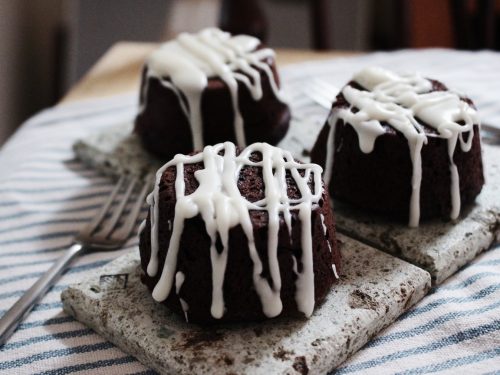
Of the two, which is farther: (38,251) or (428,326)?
(38,251)

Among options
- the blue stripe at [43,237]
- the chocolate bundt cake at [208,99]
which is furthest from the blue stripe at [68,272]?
the chocolate bundt cake at [208,99]

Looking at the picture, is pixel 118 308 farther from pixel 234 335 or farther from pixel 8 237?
pixel 8 237

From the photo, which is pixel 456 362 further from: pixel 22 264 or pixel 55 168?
pixel 55 168

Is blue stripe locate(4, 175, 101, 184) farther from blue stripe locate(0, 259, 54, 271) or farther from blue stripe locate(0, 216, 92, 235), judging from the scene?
blue stripe locate(0, 259, 54, 271)

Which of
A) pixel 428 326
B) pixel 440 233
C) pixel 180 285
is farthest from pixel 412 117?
pixel 180 285

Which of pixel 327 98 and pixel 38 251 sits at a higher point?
pixel 327 98

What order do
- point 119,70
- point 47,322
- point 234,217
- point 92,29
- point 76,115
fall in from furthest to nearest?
point 92,29 < point 119,70 < point 76,115 < point 47,322 < point 234,217

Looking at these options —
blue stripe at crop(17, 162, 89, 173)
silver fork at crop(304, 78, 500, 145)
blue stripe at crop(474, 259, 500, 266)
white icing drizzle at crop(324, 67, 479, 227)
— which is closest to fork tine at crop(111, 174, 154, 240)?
blue stripe at crop(17, 162, 89, 173)
